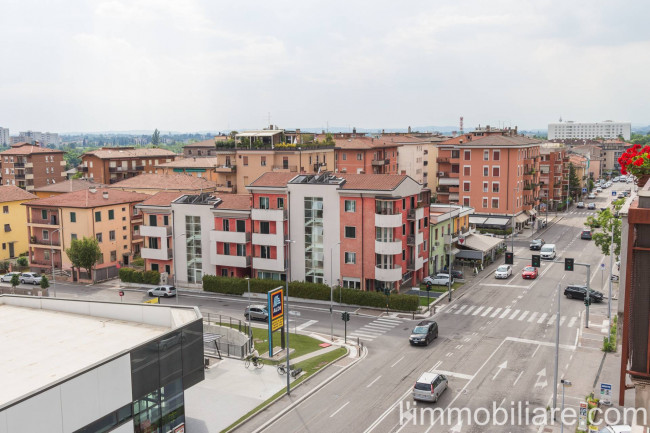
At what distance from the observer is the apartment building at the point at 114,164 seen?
126812mm

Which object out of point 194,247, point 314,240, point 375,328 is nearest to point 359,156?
point 194,247

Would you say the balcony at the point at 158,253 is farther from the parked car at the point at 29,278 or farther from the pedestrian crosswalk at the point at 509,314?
the pedestrian crosswalk at the point at 509,314

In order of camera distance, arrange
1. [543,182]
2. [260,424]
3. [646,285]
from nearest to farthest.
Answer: [646,285]
[260,424]
[543,182]

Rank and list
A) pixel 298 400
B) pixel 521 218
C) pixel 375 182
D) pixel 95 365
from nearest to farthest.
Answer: pixel 95 365 → pixel 298 400 → pixel 375 182 → pixel 521 218

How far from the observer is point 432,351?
47500mm

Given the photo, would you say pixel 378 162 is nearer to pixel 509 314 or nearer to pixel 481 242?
pixel 481 242

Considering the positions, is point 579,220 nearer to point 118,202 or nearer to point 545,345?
Result: point 545,345

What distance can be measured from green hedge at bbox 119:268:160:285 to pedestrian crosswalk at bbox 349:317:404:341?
29405 mm

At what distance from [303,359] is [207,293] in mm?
25537

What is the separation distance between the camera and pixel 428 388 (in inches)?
1468

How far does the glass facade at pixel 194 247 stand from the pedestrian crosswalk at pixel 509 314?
1159 inches

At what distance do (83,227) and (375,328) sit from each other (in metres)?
44.2

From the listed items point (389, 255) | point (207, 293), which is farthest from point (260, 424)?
point (207, 293)

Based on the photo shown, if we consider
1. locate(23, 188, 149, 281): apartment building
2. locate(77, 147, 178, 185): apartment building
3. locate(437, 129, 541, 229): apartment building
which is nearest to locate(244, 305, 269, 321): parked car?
locate(23, 188, 149, 281): apartment building
